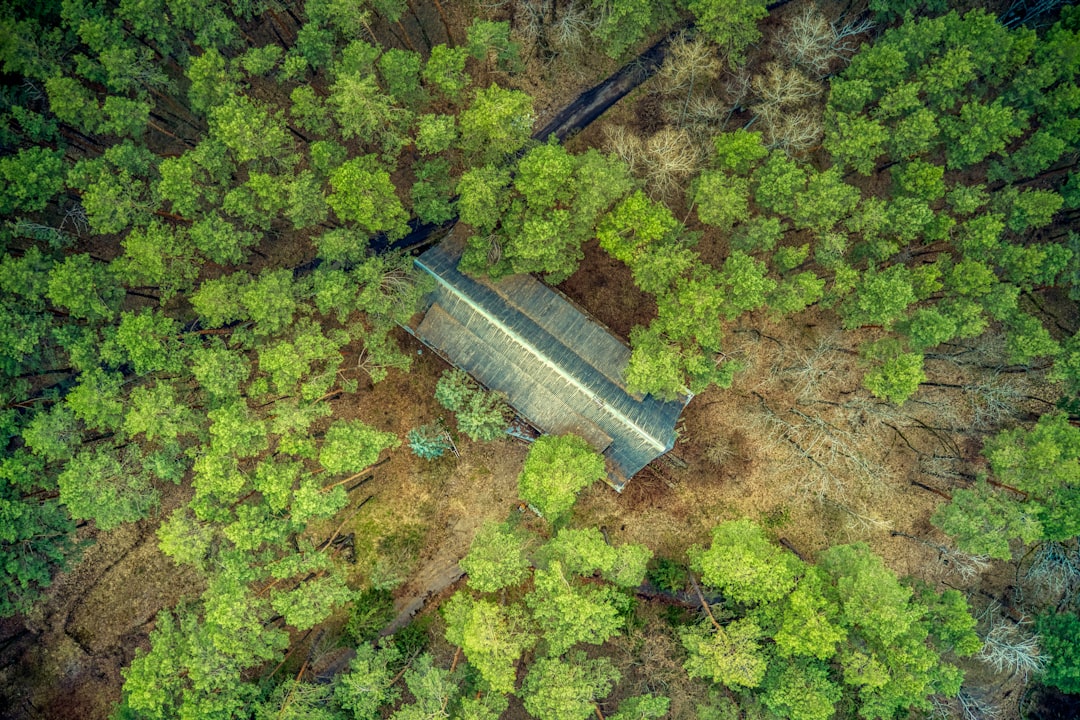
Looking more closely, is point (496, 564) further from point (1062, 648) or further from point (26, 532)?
point (1062, 648)

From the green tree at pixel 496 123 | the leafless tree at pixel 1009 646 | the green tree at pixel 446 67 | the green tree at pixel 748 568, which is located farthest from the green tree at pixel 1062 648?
the green tree at pixel 446 67

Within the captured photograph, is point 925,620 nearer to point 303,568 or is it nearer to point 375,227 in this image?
point 303,568

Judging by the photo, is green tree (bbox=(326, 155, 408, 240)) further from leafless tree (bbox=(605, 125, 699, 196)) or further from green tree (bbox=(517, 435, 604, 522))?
green tree (bbox=(517, 435, 604, 522))

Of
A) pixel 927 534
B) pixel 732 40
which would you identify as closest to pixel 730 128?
pixel 732 40

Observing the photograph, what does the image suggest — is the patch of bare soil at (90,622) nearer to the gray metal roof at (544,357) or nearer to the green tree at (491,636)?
the green tree at (491,636)

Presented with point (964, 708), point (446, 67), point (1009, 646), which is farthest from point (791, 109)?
point (964, 708)
